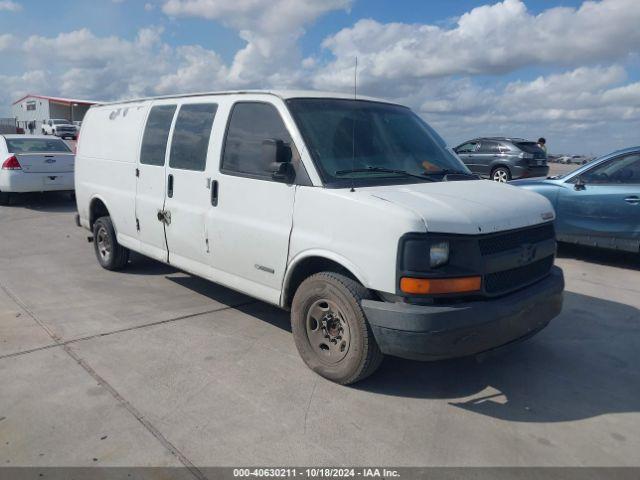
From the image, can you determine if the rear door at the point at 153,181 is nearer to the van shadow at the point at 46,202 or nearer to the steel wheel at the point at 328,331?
the steel wheel at the point at 328,331

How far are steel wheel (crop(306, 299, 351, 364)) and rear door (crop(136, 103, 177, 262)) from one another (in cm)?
215

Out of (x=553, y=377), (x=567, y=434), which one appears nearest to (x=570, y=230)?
(x=553, y=377)

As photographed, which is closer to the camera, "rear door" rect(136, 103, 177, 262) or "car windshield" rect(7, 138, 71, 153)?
"rear door" rect(136, 103, 177, 262)

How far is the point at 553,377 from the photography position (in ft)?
13.5

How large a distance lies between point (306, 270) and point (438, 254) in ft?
3.84

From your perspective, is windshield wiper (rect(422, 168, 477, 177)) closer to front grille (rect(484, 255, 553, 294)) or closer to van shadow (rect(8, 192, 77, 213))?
front grille (rect(484, 255, 553, 294))

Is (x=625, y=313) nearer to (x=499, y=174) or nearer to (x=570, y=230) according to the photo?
(x=570, y=230)

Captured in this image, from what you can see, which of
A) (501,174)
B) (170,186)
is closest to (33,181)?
(170,186)

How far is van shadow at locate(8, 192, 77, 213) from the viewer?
11.8 m

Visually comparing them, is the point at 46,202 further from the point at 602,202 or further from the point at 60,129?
the point at 60,129

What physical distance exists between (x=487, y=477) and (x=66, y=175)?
11162 millimetres

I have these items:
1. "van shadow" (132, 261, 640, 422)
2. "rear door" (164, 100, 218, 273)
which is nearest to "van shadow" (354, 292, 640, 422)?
"van shadow" (132, 261, 640, 422)

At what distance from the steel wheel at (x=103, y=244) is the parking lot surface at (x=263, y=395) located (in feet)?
3.11

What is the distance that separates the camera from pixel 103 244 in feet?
22.5
